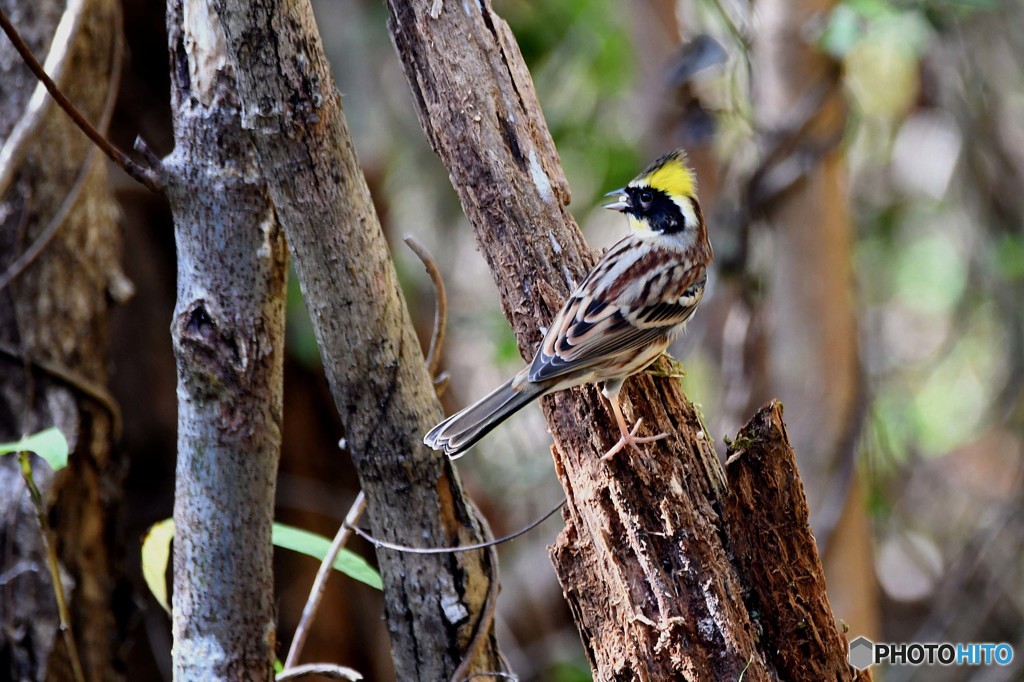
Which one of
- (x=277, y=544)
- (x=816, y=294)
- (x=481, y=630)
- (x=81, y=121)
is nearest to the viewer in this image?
(x=81, y=121)

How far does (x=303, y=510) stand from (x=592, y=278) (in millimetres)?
2499

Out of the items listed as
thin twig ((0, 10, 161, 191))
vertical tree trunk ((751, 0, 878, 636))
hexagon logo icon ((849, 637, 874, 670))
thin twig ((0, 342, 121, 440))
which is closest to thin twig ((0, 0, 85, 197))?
thin twig ((0, 10, 161, 191))

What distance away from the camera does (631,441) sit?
6.64ft

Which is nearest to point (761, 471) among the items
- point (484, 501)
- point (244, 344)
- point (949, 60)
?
point (244, 344)

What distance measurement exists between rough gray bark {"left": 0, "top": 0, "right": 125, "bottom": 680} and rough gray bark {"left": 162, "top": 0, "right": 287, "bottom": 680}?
84cm

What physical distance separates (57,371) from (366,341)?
3.96ft

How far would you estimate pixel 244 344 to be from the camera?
1901mm

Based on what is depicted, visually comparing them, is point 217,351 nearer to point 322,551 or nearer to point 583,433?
point 322,551

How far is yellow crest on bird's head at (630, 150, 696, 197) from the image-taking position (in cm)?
291

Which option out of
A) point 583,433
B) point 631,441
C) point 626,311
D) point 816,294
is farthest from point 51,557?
point 816,294

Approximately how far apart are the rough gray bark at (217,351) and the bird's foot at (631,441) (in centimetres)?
72

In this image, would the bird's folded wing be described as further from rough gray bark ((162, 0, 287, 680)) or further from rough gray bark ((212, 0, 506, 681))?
rough gray bark ((162, 0, 287, 680))

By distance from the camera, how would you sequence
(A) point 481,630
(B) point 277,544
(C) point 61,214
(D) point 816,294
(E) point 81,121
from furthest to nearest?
(D) point 816,294, (C) point 61,214, (B) point 277,544, (A) point 481,630, (E) point 81,121

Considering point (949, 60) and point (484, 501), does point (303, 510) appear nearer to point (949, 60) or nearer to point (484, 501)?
point (484, 501)
